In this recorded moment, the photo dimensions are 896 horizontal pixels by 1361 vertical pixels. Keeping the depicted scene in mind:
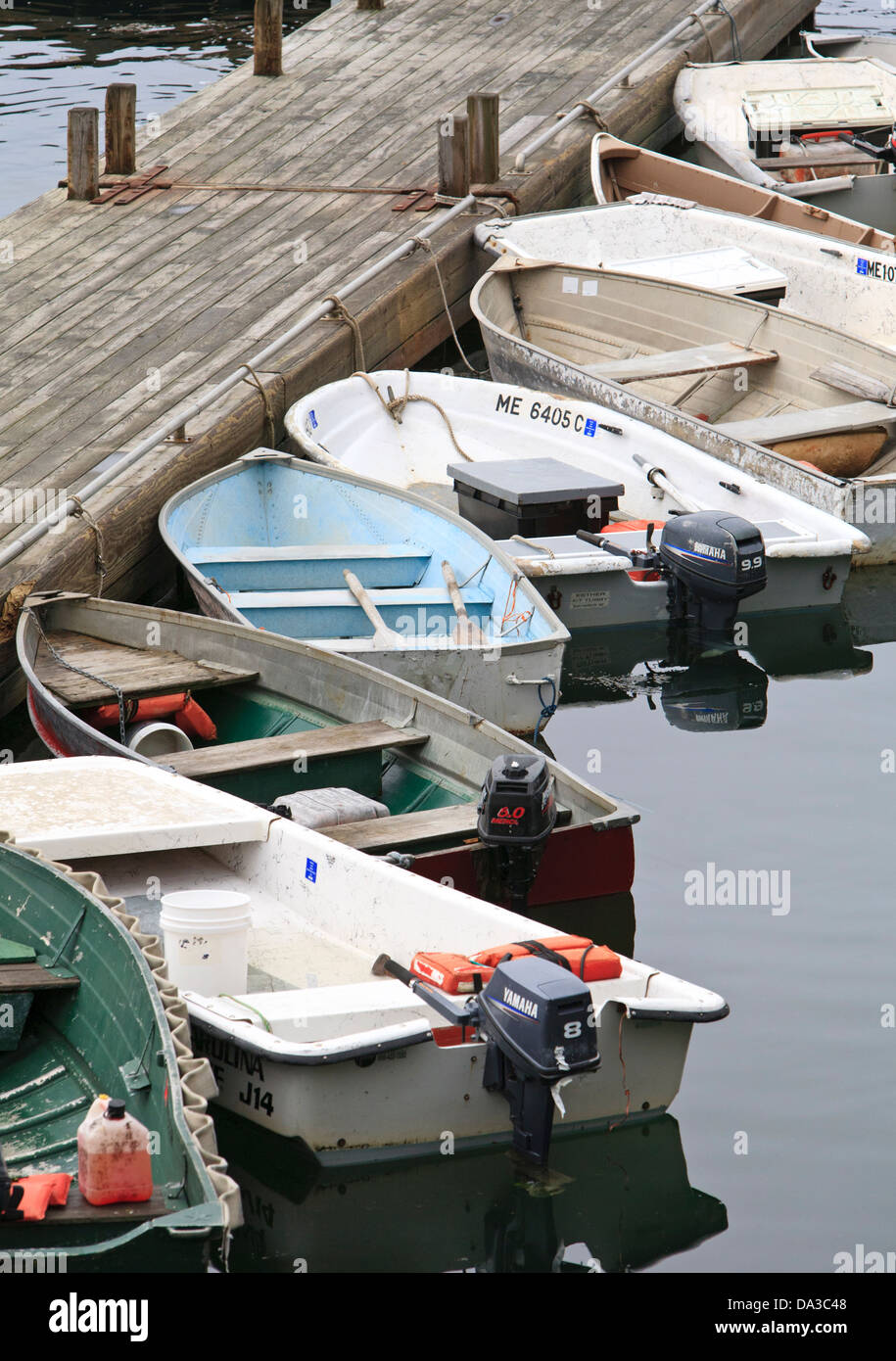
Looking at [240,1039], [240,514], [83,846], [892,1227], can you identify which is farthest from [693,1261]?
[240,514]

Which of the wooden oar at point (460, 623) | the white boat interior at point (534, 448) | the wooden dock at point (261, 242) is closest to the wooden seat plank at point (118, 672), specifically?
the wooden dock at point (261, 242)

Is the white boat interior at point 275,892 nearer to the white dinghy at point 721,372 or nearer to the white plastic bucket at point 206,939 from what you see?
the white plastic bucket at point 206,939

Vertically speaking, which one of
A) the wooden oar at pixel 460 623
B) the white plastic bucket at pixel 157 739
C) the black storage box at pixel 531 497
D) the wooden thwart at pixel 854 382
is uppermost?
the wooden thwart at pixel 854 382

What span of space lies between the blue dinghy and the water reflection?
116 inches

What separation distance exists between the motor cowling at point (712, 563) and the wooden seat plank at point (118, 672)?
2430mm

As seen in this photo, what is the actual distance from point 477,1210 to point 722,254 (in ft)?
31.5

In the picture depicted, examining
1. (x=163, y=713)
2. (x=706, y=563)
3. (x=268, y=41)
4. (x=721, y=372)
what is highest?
(x=268, y=41)

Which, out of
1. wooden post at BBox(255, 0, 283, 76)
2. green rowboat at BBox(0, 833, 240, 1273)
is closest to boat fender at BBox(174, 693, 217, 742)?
green rowboat at BBox(0, 833, 240, 1273)

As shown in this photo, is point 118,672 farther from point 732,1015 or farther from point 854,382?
point 854,382

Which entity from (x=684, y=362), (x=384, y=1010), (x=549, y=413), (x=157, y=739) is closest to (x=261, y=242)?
(x=549, y=413)

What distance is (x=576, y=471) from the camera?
33.0ft

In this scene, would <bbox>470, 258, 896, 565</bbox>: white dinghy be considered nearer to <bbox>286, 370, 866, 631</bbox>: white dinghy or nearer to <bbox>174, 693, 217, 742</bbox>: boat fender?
<bbox>286, 370, 866, 631</bbox>: white dinghy

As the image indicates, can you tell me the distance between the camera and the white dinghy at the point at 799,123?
50.9 ft

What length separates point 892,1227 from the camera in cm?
511
